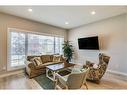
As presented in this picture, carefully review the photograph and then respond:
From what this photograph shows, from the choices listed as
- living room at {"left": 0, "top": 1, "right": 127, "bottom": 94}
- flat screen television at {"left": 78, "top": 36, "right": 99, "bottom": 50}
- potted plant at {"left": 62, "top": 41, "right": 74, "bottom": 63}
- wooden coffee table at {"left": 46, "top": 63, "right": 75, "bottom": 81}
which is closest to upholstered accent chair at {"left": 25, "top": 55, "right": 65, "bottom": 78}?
living room at {"left": 0, "top": 1, "right": 127, "bottom": 94}

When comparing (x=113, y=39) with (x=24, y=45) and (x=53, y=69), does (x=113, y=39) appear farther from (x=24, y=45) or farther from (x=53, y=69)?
(x=24, y=45)

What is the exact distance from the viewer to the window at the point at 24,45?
4.63 meters

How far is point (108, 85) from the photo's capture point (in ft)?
10.9

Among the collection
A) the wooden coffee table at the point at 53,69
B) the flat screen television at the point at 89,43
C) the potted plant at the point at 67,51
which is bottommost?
the wooden coffee table at the point at 53,69

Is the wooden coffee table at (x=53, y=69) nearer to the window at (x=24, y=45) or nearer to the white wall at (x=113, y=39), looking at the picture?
the window at (x=24, y=45)

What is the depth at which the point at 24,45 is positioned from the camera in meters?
5.12

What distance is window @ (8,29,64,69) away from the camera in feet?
15.2

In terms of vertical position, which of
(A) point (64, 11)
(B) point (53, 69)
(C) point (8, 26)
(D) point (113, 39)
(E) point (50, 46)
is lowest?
(B) point (53, 69)

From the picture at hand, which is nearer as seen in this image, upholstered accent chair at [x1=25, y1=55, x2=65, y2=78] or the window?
upholstered accent chair at [x1=25, y1=55, x2=65, y2=78]

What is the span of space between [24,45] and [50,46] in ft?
5.69

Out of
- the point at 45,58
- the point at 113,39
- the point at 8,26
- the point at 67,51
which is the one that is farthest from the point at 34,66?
the point at 113,39

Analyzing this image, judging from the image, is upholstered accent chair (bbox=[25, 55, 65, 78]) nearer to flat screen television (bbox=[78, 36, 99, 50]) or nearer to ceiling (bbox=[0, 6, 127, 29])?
ceiling (bbox=[0, 6, 127, 29])

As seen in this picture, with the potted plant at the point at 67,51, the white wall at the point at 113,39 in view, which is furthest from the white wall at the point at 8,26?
the white wall at the point at 113,39
